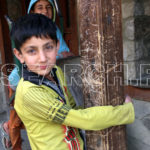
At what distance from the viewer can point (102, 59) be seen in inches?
42.7

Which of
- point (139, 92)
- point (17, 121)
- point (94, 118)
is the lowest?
point (17, 121)

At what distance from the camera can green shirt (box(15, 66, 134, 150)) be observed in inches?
41.0

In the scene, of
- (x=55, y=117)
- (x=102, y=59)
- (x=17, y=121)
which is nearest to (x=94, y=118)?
(x=55, y=117)

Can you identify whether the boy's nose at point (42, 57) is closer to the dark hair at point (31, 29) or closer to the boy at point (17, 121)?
the dark hair at point (31, 29)

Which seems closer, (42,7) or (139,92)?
(42,7)

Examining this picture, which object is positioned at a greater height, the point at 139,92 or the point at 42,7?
the point at 42,7

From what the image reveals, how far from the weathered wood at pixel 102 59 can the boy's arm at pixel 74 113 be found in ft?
0.28

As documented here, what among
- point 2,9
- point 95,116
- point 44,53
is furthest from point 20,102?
point 2,9

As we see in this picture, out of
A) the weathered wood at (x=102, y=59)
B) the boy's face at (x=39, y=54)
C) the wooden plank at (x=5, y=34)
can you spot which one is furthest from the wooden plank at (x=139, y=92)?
the wooden plank at (x=5, y=34)

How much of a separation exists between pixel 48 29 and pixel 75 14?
2.66 metres

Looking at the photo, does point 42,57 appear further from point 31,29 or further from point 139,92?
point 139,92

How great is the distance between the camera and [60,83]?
1442 millimetres

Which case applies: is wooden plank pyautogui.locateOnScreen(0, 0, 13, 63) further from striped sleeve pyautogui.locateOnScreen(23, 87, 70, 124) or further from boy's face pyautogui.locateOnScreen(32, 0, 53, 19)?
striped sleeve pyautogui.locateOnScreen(23, 87, 70, 124)

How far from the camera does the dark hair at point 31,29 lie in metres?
1.18
